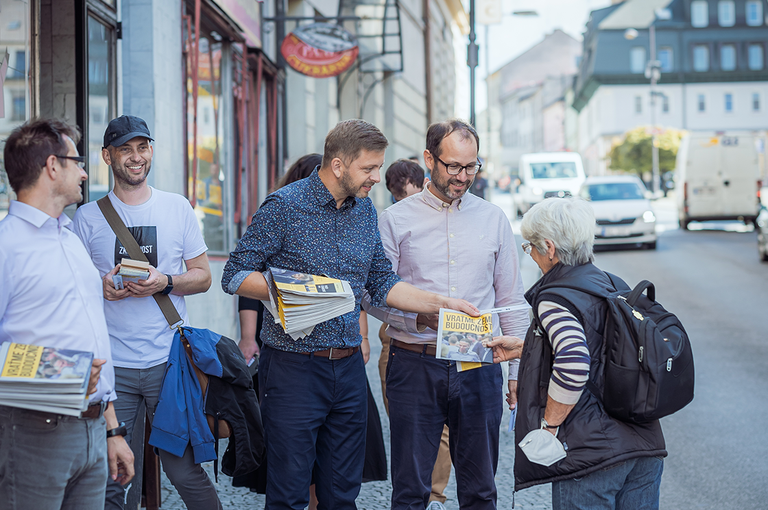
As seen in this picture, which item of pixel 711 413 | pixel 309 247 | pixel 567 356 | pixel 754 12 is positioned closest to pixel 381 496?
pixel 309 247

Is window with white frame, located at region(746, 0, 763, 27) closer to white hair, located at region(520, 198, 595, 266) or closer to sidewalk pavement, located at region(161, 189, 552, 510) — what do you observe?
sidewalk pavement, located at region(161, 189, 552, 510)

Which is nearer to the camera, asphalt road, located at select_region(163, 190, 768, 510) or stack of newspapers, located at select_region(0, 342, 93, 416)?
stack of newspapers, located at select_region(0, 342, 93, 416)

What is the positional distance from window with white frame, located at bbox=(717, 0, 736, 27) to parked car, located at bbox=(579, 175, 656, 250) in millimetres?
58445

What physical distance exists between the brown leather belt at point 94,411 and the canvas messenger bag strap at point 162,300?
88 cm

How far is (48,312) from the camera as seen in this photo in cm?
250

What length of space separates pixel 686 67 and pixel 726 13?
19.5 ft

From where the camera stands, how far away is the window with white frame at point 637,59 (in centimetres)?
6944

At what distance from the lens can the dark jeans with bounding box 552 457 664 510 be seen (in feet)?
9.70

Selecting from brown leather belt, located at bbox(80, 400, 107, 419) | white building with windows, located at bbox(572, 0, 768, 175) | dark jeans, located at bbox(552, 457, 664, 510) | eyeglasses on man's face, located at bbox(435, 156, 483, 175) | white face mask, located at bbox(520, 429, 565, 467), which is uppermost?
white building with windows, located at bbox(572, 0, 768, 175)

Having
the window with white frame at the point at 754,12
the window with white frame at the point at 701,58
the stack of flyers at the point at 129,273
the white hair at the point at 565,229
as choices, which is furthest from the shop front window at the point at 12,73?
the window with white frame at the point at 754,12

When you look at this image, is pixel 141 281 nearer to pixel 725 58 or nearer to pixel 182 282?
pixel 182 282

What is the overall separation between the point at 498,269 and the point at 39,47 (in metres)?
3.19

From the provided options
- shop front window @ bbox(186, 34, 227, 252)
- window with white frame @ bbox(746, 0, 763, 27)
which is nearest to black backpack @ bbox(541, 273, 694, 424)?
shop front window @ bbox(186, 34, 227, 252)

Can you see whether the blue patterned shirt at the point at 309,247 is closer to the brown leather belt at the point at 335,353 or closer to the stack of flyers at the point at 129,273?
the brown leather belt at the point at 335,353
